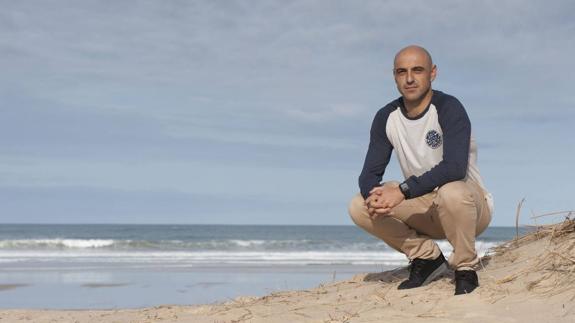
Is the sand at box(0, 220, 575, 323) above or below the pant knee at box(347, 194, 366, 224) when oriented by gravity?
below

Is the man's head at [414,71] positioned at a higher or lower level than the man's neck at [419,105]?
higher

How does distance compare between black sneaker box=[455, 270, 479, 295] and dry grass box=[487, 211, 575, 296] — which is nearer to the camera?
dry grass box=[487, 211, 575, 296]

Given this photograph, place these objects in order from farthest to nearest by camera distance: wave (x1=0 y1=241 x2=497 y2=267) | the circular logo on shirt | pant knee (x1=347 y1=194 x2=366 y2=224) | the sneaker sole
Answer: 1. wave (x1=0 y1=241 x2=497 y2=267)
2. the sneaker sole
3. pant knee (x1=347 y1=194 x2=366 y2=224)
4. the circular logo on shirt

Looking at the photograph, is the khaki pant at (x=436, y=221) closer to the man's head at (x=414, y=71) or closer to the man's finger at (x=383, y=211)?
the man's finger at (x=383, y=211)

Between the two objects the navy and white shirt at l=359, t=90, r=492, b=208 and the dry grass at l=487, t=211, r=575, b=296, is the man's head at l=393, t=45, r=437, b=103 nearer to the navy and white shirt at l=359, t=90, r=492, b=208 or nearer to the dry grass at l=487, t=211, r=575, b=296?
the navy and white shirt at l=359, t=90, r=492, b=208

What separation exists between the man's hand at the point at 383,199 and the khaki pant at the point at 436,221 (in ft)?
0.45

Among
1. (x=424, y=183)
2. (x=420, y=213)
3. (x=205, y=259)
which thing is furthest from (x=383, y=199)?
(x=205, y=259)

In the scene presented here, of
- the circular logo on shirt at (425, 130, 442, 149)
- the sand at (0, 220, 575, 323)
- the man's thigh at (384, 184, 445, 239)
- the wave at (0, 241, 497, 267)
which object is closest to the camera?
the sand at (0, 220, 575, 323)

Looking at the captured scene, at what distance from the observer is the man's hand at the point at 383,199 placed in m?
3.67

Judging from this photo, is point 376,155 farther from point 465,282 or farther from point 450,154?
point 465,282

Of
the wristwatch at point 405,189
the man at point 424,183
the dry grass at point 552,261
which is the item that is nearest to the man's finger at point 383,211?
the man at point 424,183

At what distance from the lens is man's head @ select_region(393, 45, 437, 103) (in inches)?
145

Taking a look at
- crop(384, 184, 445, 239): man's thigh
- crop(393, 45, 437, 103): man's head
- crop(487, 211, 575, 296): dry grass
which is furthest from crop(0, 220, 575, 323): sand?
crop(393, 45, 437, 103): man's head

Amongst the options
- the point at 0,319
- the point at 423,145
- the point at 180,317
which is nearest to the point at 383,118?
the point at 423,145
